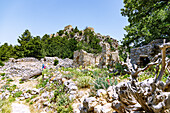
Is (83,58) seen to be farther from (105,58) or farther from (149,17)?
(149,17)

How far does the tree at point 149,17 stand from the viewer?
745 cm

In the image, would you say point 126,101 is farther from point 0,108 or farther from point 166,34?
point 166,34

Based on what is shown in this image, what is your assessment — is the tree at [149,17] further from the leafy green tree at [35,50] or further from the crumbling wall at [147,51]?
the leafy green tree at [35,50]

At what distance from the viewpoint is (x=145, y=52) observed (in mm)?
7289

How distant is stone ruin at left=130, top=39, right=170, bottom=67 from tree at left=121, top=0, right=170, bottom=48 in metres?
1.51

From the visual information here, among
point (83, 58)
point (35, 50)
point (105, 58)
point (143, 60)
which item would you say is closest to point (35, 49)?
point (35, 50)

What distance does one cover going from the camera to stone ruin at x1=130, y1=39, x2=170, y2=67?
7057 mm

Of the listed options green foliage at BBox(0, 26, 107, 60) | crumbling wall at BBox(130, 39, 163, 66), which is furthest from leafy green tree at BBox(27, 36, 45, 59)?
crumbling wall at BBox(130, 39, 163, 66)

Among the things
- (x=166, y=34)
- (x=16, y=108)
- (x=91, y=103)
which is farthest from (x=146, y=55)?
(x=16, y=108)

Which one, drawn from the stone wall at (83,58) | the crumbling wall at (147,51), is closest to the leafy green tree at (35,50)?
the stone wall at (83,58)

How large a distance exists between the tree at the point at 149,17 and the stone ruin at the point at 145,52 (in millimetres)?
1508

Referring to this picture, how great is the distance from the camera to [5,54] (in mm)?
21250

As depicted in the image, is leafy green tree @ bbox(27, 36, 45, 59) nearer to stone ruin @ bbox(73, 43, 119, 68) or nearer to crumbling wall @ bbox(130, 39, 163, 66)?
stone ruin @ bbox(73, 43, 119, 68)

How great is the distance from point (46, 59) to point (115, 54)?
13.8 m
